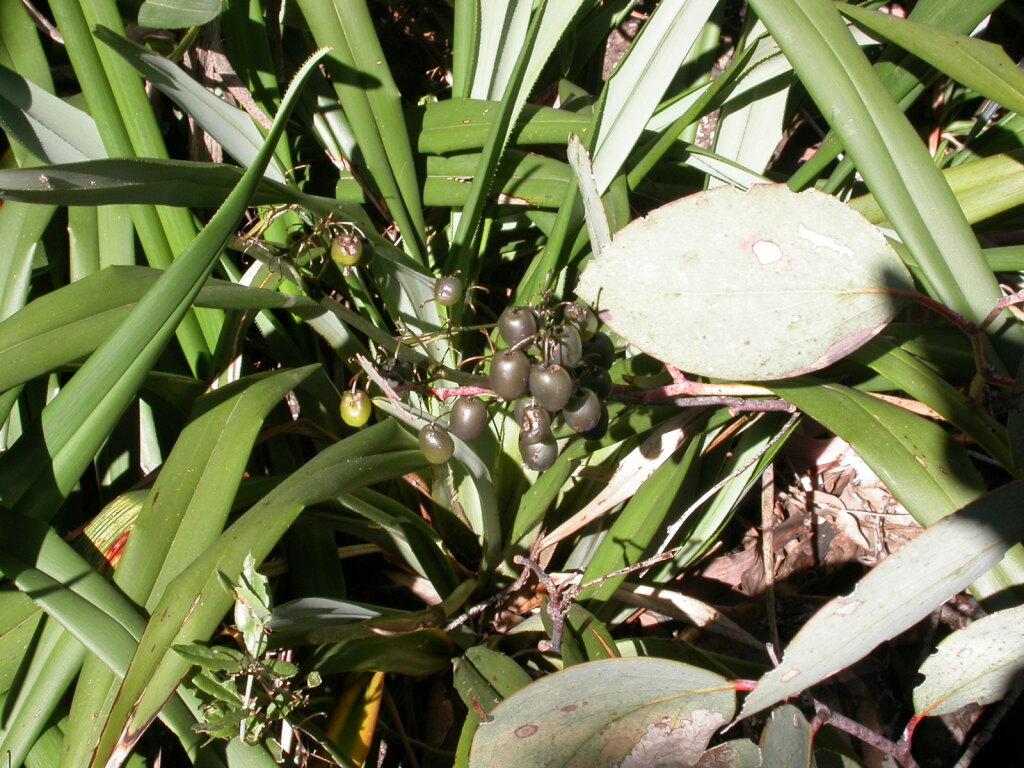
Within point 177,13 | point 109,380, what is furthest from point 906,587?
point 177,13

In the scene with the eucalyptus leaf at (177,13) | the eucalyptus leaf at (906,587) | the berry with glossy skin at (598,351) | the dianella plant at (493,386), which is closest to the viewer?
the eucalyptus leaf at (906,587)

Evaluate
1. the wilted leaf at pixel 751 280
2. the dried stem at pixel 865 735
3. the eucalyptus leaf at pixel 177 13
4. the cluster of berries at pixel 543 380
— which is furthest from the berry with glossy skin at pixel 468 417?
the eucalyptus leaf at pixel 177 13

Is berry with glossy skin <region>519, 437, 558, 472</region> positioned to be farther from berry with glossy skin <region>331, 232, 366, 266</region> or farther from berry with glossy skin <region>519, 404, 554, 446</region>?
berry with glossy skin <region>331, 232, 366, 266</region>

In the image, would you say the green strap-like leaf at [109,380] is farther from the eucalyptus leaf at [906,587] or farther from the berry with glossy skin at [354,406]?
the eucalyptus leaf at [906,587]

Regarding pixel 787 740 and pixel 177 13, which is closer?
pixel 787 740

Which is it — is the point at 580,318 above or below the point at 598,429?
above

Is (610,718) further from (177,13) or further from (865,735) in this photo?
(177,13)

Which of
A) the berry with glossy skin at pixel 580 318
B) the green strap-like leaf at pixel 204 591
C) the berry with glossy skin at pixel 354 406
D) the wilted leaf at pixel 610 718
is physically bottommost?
the wilted leaf at pixel 610 718

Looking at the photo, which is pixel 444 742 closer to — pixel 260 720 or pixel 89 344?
pixel 260 720
